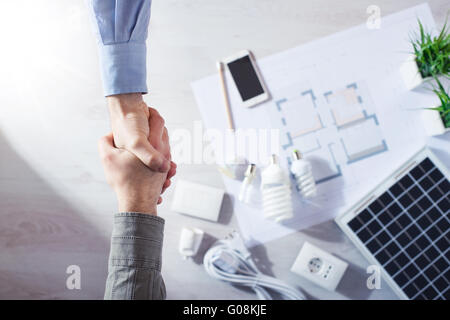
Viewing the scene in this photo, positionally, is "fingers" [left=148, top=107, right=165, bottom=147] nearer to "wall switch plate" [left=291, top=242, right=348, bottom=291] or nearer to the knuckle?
the knuckle

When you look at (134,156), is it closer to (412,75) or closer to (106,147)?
(106,147)

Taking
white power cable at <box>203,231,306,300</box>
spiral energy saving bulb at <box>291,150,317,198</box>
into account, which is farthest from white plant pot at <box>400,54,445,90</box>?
white power cable at <box>203,231,306,300</box>

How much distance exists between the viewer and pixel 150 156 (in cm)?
63

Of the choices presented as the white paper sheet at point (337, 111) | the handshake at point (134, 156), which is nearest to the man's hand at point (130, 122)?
the handshake at point (134, 156)

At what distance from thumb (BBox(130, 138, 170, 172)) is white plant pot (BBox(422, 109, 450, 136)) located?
625 mm

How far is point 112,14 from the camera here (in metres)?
0.65

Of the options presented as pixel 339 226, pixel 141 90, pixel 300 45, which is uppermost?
pixel 300 45

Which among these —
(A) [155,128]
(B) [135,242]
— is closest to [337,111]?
(A) [155,128]

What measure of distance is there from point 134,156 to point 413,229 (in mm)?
618

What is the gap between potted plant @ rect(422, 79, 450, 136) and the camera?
0.79 metres

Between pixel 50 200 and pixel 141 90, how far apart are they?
42 centimetres

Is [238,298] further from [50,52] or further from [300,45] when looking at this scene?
[50,52]
